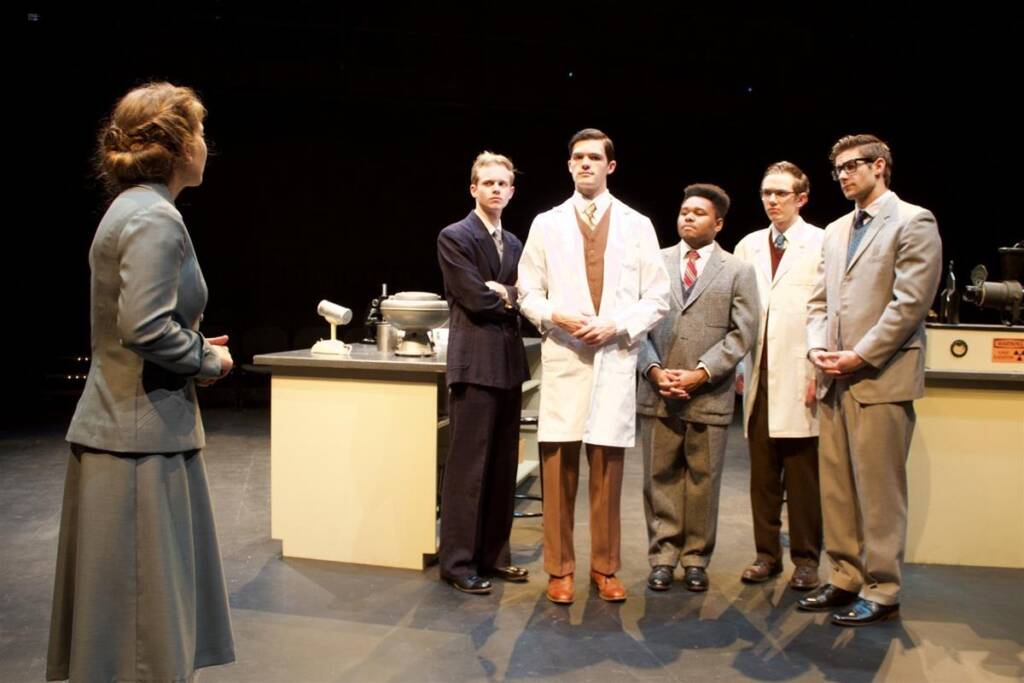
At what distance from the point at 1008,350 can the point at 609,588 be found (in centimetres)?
196

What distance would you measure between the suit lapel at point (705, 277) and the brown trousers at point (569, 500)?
2.16ft

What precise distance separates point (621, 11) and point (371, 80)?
6.79 ft

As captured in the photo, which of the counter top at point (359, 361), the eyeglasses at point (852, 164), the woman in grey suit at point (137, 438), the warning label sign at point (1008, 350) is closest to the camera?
the woman in grey suit at point (137, 438)

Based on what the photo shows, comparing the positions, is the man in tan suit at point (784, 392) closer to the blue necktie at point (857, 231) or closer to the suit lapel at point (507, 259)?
the blue necktie at point (857, 231)

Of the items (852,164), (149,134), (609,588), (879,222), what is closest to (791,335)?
(879,222)

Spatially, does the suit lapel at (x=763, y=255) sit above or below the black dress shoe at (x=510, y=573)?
above

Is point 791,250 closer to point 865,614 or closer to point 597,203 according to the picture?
point 597,203

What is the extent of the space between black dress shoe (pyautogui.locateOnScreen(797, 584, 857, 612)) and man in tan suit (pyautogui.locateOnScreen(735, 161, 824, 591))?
0.63 feet

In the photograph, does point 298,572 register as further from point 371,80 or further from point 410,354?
point 371,80

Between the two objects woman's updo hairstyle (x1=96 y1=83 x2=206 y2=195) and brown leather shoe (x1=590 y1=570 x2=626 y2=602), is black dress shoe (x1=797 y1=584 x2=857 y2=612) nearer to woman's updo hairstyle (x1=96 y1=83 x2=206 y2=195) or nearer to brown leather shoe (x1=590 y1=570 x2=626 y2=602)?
brown leather shoe (x1=590 y1=570 x2=626 y2=602)

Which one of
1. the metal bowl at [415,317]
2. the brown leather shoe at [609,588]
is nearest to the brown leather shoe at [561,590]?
the brown leather shoe at [609,588]

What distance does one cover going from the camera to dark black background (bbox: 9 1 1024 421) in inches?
273

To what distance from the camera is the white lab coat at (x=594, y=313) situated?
303cm

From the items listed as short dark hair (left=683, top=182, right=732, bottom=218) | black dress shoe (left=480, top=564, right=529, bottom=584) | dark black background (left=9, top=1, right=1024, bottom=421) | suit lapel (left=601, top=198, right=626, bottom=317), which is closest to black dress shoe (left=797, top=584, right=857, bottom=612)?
black dress shoe (left=480, top=564, right=529, bottom=584)
